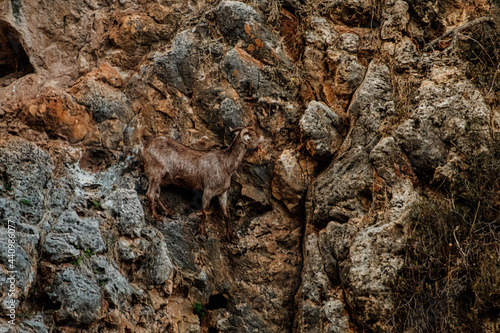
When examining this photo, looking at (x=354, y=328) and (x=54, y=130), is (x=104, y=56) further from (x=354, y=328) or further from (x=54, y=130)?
(x=354, y=328)

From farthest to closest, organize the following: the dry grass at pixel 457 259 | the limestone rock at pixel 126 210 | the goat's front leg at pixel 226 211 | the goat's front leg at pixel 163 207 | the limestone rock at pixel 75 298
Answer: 1. the goat's front leg at pixel 226 211
2. the goat's front leg at pixel 163 207
3. the limestone rock at pixel 126 210
4. the dry grass at pixel 457 259
5. the limestone rock at pixel 75 298

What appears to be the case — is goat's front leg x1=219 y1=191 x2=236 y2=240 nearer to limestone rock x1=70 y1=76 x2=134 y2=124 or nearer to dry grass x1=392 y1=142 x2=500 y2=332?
limestone rock x1=70 y1=76 x2=134 y2=124

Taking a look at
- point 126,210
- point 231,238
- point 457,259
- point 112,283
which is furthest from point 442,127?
point 112,283

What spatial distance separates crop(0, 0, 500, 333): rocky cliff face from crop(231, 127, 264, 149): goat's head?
0.34 meters

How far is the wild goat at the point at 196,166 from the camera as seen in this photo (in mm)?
7352

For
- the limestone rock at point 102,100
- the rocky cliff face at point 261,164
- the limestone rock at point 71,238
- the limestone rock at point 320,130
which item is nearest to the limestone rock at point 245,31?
the rocky cliff face at point 261,164

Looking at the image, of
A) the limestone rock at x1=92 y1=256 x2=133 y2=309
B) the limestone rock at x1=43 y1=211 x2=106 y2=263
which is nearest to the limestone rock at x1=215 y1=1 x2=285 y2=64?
the limestone rock at x1=43 y1=211 x2=106 y2=263

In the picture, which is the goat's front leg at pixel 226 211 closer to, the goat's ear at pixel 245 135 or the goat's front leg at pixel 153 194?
the goat's ear at pixel 245 135

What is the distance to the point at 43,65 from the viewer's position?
26.6ft

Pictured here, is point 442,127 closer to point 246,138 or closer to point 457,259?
point 457,259

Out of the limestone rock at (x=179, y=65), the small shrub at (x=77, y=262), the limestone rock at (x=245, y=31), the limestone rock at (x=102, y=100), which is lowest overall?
the small shrub at (x=77, y=262)

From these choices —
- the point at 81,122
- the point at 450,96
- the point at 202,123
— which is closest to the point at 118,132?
the point at 81,122

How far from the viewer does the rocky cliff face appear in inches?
245

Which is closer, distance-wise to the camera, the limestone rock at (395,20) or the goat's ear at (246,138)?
the goat's ear at (246,138)
